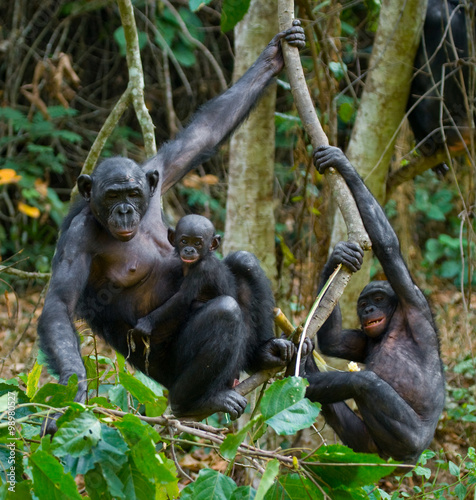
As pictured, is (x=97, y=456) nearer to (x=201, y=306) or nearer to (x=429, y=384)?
(x=201, y=306)

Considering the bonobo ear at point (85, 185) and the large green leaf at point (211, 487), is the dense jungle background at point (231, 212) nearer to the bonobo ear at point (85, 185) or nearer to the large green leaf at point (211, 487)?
the large green leaf at point (211, 487)

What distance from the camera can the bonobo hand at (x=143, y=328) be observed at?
14.4 feet

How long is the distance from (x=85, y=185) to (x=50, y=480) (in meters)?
2.47

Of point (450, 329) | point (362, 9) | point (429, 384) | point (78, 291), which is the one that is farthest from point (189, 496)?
point (362, 9)

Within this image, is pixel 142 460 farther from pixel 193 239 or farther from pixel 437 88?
pixel 437 88

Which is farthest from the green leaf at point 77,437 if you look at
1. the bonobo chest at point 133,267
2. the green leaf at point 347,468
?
the bonobo chest at point 133,267

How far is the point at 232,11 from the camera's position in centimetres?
518

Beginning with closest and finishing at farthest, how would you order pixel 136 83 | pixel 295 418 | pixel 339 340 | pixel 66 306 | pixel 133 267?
pixel 295 418 < pixel 66 306 < pixel 133 267 < pixel 339 340 < pixel 136 83

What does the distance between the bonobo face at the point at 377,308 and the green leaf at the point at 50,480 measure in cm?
345

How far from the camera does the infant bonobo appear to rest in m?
4.43

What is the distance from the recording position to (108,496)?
2.56m

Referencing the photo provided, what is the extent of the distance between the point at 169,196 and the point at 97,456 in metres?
8.15

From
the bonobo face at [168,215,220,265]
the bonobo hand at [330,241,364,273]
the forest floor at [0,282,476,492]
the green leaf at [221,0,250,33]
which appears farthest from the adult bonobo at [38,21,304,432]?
the forest floor at [0,282,476,492]

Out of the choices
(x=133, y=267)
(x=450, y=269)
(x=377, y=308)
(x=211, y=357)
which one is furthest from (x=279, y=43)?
(x=450, y=269)
